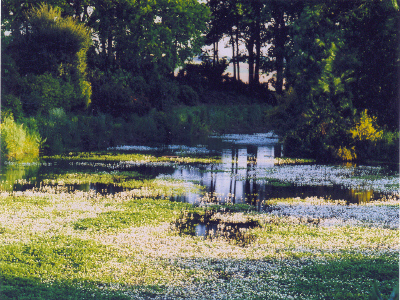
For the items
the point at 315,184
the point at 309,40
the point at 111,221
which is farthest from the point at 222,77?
the point at 111,221

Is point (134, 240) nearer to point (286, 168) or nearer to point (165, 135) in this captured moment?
point (286, 168)

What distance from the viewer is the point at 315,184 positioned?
14391mm

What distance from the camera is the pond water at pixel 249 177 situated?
41.3 feet

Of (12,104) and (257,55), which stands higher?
(257,55)

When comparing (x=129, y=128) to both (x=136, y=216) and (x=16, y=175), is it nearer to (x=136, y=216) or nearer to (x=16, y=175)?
(x=16, y=175)

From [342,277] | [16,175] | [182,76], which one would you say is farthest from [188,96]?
[342,277]

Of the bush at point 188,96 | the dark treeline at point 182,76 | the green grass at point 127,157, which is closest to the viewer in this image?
the dark treeline at point 182,76

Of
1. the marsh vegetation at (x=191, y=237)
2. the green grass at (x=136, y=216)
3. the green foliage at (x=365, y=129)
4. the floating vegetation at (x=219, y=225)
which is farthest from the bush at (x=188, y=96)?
the floating vegetation at (x=219, y=225)

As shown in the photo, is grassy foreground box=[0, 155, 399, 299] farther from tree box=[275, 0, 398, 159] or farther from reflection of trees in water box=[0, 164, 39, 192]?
tree box=[275, 0, 398, 159]

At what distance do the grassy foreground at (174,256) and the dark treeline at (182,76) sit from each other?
10.0m

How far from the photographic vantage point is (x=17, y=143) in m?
19.5

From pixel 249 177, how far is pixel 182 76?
3677cm

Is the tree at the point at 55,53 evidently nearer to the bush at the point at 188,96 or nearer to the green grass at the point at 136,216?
the bush at the point at 188,96

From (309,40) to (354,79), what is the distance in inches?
376
